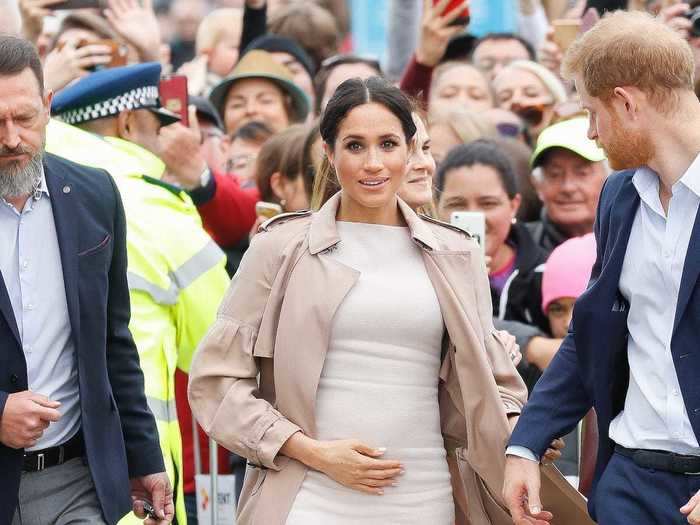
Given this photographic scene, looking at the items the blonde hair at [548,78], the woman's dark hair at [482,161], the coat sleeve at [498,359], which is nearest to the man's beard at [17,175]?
the coat sleeve at [498,359]

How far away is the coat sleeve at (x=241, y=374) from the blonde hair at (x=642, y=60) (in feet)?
4.02

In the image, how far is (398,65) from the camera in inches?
500

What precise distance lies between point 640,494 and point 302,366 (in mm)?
1114

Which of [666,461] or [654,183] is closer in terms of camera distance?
[666,461]

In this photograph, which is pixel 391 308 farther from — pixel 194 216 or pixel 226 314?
pixel 194 216

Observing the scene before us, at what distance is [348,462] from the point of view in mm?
4957

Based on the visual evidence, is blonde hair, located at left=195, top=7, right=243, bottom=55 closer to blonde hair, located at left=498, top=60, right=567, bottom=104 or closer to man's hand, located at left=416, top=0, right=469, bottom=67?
blonde hair, located at left=498, top=60, right=567, bottom=104

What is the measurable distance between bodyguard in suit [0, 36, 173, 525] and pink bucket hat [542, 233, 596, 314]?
2.34 m

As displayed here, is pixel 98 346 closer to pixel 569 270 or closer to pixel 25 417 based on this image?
pixel 25 417

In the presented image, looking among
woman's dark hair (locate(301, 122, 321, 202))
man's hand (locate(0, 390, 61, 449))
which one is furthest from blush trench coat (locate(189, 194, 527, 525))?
woman's dark hair (locate(301, 122, 321, 202))

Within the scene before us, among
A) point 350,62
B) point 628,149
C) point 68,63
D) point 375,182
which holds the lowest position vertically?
point 350,62

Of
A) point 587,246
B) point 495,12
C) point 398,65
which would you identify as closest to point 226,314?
point 587,246

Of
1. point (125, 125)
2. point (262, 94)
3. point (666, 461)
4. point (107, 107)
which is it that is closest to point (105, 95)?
point (107, 107)

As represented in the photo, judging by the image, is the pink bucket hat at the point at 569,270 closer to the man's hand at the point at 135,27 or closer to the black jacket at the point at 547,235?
the black jacket at the point at 547,235
